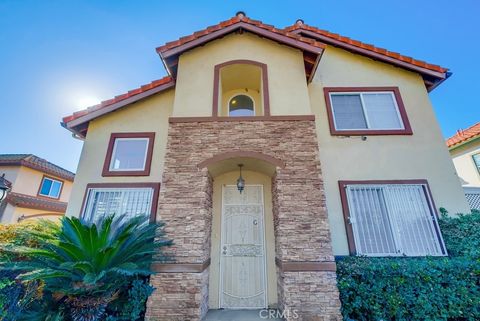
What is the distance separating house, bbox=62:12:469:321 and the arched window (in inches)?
2.2

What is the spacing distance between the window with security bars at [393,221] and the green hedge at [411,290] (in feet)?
2.38

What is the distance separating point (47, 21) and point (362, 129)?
1218 centimetres

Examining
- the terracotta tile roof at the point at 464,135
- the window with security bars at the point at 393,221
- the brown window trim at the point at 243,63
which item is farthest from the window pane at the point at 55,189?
the terracotta tile roof at the point at 464,135

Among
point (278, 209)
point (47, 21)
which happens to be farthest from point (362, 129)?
point (47, 21)

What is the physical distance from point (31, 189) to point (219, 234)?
16.8 metres

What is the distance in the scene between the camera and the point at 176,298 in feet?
15.2

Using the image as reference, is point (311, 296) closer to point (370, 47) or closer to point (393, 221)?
point (393, 221)

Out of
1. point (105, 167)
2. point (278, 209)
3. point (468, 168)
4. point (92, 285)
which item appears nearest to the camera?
point (92, 285)

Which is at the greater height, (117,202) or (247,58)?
(247,58)

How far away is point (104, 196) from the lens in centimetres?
675

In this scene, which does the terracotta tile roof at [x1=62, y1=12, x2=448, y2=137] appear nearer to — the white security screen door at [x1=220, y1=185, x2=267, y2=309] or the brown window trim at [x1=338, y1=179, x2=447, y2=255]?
the brown window trim at [x1=338, y1=179, x2=447, y2=255]

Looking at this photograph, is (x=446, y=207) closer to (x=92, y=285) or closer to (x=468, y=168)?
(x=468, y=168)

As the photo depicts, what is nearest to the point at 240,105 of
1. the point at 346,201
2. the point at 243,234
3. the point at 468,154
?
the point at 243,234

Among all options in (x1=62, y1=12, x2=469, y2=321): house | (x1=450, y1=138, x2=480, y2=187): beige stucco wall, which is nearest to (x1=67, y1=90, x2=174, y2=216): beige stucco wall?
(x1=62, y1=12, x2=469, y2=321): house
